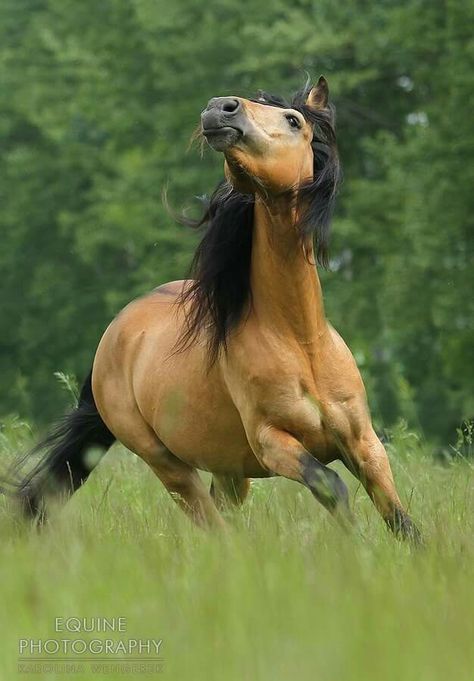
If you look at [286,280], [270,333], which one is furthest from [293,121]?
[270,333]

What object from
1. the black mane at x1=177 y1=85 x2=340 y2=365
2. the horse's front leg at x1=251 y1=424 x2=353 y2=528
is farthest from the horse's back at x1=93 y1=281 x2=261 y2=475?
the horse's front leg at x1=251 y1=424 x2=353 y2=528

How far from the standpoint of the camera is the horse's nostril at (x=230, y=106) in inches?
238

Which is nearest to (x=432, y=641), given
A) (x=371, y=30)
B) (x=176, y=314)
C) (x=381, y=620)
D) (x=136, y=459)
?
(x=381, y=620)

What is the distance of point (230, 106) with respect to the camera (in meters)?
6.06

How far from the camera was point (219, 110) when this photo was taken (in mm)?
5992

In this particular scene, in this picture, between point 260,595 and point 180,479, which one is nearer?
point 260,595

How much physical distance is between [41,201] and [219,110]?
31.5 m

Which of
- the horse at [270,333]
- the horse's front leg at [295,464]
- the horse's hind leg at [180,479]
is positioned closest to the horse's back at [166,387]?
the horse at [270,333]

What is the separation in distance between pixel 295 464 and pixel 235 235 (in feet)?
3.69

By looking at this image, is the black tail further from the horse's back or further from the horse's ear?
the horse's ear

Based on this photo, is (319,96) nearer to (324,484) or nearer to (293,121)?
(293,121)

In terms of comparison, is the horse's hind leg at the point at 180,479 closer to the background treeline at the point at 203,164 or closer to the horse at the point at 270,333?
the horse at the point at 270,333

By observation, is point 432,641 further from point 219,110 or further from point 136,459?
point 136,459

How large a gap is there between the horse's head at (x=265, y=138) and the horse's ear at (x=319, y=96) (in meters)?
0.05
